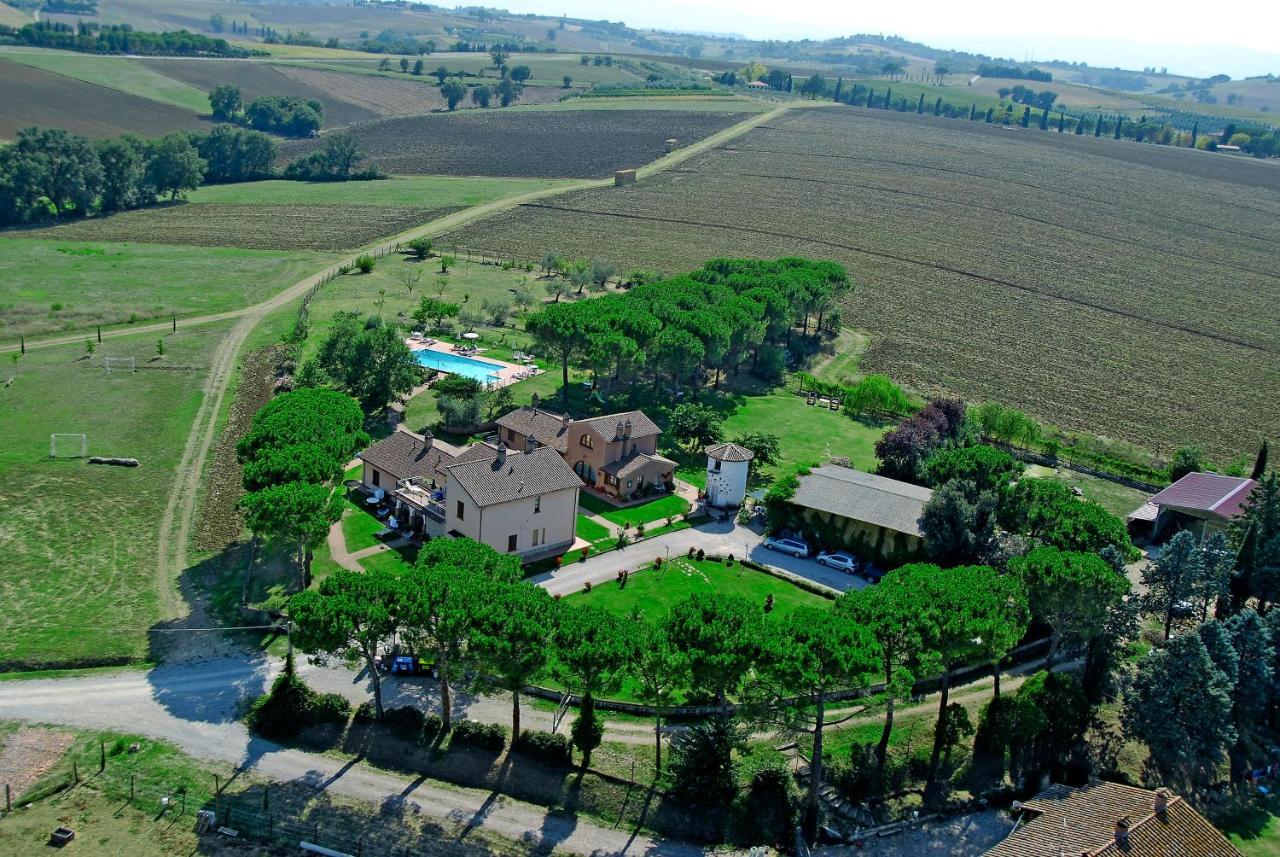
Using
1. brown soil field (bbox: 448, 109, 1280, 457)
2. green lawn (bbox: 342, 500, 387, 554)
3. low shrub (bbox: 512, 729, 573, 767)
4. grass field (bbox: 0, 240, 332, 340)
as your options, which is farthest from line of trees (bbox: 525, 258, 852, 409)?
grass field (bbox: 0, 240, 332, 340)

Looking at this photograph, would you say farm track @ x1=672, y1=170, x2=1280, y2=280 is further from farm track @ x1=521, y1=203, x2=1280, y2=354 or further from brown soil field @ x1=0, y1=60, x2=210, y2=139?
brown soil field @ x1=0, y1=60, x2=210, y2=139

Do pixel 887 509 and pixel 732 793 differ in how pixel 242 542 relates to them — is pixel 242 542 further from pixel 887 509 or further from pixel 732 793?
pixel 887 509

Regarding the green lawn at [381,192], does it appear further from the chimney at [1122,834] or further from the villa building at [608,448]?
the chimney at [1122,834]

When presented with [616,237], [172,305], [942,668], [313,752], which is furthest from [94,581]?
[616,237]

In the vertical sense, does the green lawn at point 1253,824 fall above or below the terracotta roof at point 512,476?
below

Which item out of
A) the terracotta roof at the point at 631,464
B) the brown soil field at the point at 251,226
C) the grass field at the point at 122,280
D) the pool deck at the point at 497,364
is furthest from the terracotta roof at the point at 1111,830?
the brown soil field at the point at 251,226
